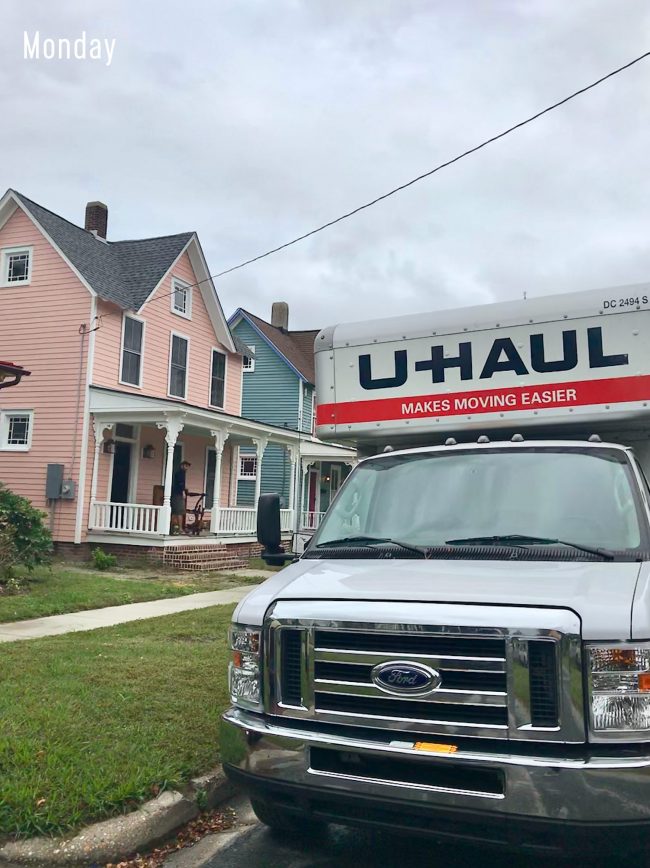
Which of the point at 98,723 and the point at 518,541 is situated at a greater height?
the point at 518,541

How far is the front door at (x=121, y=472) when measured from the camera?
1900 cm

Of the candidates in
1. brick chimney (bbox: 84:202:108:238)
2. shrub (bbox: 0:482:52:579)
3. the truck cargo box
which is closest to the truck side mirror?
the truck cargo box

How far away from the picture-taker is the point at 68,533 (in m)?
17.5

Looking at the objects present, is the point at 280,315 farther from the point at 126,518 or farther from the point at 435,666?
the point at 435,666

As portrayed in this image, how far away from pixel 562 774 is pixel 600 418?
2786mm

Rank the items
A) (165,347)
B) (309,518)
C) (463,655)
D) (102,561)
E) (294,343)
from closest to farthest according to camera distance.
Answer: (463,655)
(102,561)
(165,347)
(309,518)
(294,343)

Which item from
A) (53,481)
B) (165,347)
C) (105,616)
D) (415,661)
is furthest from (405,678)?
(165,347)

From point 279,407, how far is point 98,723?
25.3 m

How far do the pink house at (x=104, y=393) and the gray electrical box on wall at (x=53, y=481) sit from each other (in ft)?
0.09

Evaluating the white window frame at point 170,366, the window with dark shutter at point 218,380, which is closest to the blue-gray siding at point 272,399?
the window with dark shutter at point 218,380

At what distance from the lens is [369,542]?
418 cm

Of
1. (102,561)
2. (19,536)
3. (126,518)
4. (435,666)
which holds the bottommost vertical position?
(102,561)

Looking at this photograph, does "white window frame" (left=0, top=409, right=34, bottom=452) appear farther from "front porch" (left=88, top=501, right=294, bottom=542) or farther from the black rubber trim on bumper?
the black rubber trim on bumper

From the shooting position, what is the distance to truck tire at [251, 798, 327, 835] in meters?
3.70
